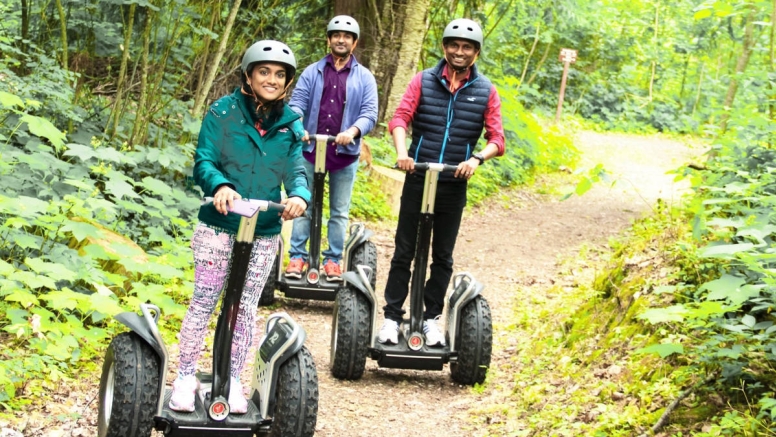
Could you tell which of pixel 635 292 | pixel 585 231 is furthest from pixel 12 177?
pixel 585 231

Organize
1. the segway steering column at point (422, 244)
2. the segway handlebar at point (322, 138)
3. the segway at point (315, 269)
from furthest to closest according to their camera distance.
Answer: the segway at point (315, 269)
the segway handlebar at point (322, 138)
the segway steering column at point (422, 244)

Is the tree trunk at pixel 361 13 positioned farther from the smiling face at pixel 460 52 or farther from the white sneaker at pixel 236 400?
the white sneaker at pixel 236 400

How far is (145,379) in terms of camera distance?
3.38m

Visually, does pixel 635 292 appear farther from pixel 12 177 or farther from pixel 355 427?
pixel 12 177

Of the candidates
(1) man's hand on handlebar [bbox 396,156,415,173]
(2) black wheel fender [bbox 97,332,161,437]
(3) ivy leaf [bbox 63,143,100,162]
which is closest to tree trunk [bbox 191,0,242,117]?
(3) ivy leaf [bbox 63,143,100,162]

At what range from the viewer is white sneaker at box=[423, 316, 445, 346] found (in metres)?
5.21

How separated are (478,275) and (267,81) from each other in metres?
5.60

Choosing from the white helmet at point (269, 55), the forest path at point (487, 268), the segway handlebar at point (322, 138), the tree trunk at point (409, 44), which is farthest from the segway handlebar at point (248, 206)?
the tree trunk at point (409, 44)

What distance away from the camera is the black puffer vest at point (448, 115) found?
16.6 ft

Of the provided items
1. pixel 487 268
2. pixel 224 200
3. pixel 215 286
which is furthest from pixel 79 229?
pixel 487 268

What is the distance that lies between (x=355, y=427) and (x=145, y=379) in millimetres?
1498

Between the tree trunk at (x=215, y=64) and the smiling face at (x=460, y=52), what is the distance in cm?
341

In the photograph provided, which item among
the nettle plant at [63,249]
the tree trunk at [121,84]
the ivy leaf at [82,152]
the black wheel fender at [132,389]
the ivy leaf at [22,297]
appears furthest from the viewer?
the tree trunk at [121,84]

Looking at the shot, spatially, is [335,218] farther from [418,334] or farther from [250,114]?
[250,114]
